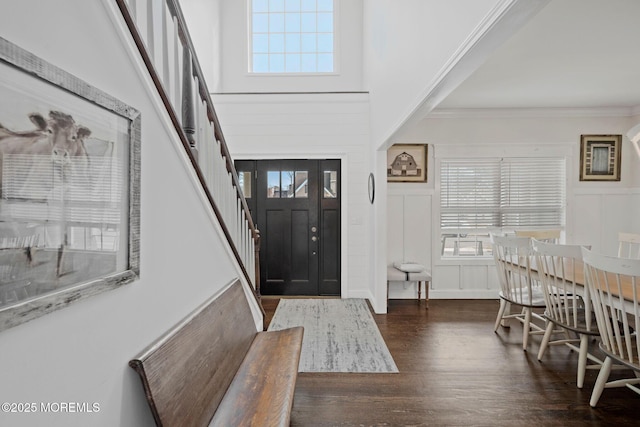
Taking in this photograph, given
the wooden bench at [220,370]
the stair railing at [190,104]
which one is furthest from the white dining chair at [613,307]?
the stair railing at [190,104]

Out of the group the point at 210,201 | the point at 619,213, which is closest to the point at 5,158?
the point at 210,201

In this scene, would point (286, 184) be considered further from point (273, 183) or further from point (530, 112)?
point (530, 112)

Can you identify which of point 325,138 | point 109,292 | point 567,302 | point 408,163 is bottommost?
point 567,302

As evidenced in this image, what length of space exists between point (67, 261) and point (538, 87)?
4484mm

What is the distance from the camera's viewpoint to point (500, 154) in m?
4.78

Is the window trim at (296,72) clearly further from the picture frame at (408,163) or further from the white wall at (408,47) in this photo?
the picture frame at (408,163)

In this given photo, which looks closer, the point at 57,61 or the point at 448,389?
the point at 57,61

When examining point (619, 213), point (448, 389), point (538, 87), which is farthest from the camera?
A: point (619, 213)

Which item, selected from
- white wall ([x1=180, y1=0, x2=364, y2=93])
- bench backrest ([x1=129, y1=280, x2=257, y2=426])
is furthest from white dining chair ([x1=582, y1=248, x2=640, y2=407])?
white wall ([x1=180, y1=0, x2=364, y2=93])

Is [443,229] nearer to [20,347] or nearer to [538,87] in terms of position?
[538,87]

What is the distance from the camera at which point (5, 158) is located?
2.24ft

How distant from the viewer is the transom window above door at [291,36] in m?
5.46

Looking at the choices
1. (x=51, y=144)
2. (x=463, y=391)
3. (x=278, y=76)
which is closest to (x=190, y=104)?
(x=51, y=144)

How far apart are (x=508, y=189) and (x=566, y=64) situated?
1944 millimetres
